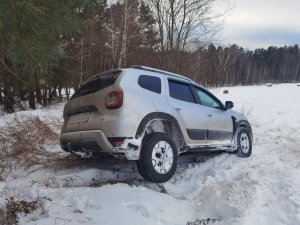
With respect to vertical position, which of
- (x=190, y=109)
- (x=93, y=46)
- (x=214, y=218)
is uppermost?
(x=93, y=46)

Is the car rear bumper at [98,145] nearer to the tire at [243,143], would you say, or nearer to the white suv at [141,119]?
the white suv at [141,119]

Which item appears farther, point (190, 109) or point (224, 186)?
point (190, 109)

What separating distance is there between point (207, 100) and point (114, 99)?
2.67m

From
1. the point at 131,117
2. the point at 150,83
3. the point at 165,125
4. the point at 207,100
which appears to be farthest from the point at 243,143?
the point at 131,117

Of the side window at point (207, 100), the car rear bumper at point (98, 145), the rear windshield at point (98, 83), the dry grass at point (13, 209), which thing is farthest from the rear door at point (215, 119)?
the dry grass at point (13, 209)

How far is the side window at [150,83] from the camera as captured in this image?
20.6ft

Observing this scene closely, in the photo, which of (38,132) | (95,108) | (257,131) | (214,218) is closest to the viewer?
(214,218)

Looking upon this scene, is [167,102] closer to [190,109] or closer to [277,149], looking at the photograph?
[190,109]

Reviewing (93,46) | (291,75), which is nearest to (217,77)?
(291,75)

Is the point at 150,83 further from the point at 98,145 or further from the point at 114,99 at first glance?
the point at 98,145

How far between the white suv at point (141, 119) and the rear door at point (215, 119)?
41 millimetres

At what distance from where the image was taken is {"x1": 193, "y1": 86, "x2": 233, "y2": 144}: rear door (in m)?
7.58

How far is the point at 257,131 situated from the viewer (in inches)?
496

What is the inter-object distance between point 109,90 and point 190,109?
70.0 inches
